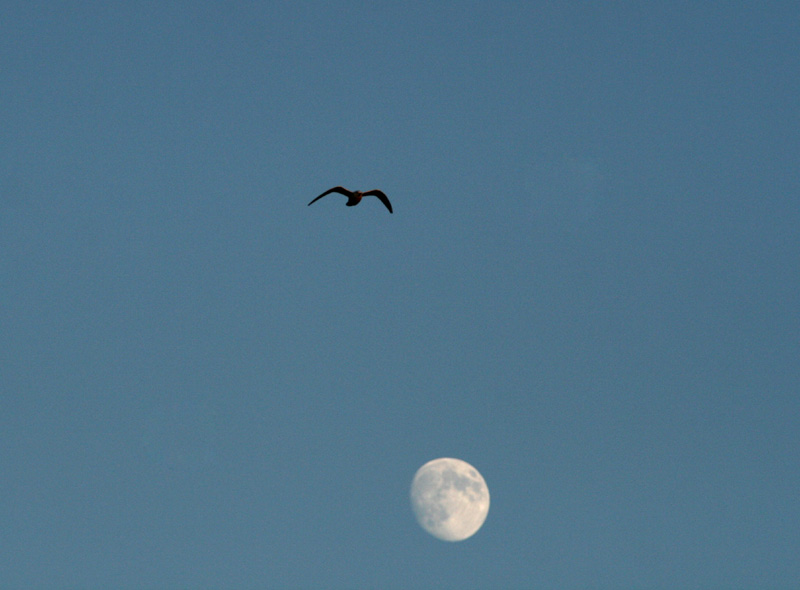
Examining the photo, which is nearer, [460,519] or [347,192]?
[347,192]

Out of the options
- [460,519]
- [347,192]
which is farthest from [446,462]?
[347,192]

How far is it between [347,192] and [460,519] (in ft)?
300

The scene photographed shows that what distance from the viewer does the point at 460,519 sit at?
606 ft

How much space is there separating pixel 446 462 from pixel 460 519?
8.01 m

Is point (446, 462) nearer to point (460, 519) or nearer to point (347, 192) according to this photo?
point (460, 519)

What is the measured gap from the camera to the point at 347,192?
102m

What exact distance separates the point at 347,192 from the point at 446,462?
90211 millimetres

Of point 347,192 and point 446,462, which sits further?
point 446,462

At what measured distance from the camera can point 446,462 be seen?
7347 inches
